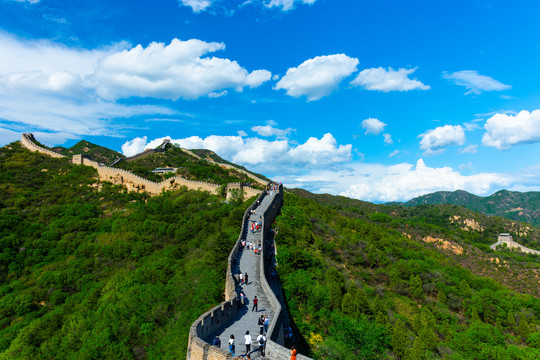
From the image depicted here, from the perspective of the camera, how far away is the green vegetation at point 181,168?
60438 mm

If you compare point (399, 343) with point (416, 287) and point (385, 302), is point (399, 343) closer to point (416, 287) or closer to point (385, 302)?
point (385, 302)

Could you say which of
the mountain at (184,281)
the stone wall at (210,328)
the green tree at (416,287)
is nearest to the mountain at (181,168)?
the mountain at (184,281)

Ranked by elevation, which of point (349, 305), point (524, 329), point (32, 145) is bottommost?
point (524, 329)

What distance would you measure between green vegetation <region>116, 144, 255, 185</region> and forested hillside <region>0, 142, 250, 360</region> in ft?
29.5

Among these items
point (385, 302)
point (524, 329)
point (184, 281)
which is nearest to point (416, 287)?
point (385, 302)

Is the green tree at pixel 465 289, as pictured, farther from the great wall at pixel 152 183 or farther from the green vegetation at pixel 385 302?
the great wall at pixel 152 183

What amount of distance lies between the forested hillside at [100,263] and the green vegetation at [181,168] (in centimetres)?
898

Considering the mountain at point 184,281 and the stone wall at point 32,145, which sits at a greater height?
the stone wall at point 32,145

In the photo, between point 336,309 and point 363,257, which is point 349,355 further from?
point 363,257

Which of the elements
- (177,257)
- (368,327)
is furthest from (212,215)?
(368,327)

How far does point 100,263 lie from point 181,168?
109ft

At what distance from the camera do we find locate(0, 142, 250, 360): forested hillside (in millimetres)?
18688

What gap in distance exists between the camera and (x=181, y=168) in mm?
64875

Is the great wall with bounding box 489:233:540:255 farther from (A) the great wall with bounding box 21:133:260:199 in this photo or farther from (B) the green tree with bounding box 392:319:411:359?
(B) the green tree with bounding box 392:319:411:359
